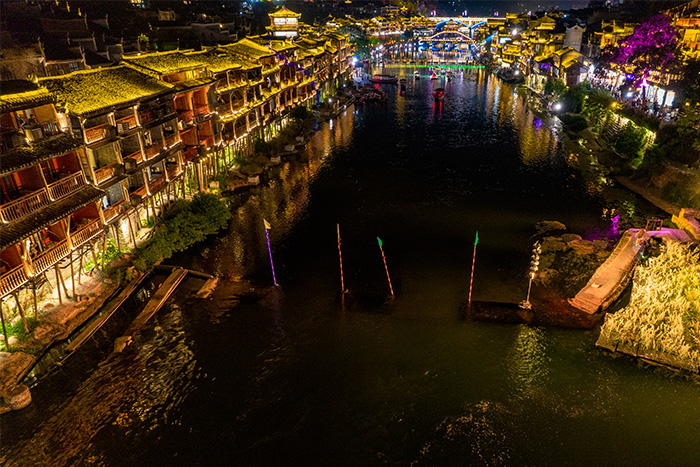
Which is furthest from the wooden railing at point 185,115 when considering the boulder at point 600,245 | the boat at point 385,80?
the boat at point 385,80

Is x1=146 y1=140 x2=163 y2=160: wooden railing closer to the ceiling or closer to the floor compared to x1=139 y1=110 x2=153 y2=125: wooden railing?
closer to the floor

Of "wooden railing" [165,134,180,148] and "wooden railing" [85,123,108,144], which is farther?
"wooden railing" [165,134,180,148]

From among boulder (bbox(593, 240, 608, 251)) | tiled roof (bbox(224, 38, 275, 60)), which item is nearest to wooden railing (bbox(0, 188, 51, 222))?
tiled roof (bbox(224, 38, 275, 60))

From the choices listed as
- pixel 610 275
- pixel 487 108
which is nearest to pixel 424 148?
pixel 487 108

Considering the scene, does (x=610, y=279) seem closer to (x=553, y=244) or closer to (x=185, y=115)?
(x=553, y=244)

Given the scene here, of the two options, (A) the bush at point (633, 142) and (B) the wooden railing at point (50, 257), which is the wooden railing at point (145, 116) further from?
(A) the bush at point (633, 142)

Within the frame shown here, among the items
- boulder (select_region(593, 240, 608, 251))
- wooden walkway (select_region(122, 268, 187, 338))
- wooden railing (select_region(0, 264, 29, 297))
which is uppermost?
wooden railing (select_region(0, 264, 29, 297))

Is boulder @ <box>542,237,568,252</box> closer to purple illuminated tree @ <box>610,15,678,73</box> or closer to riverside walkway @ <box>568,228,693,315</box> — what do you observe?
riverside walkway @ <box>568,228,693,315</box>
